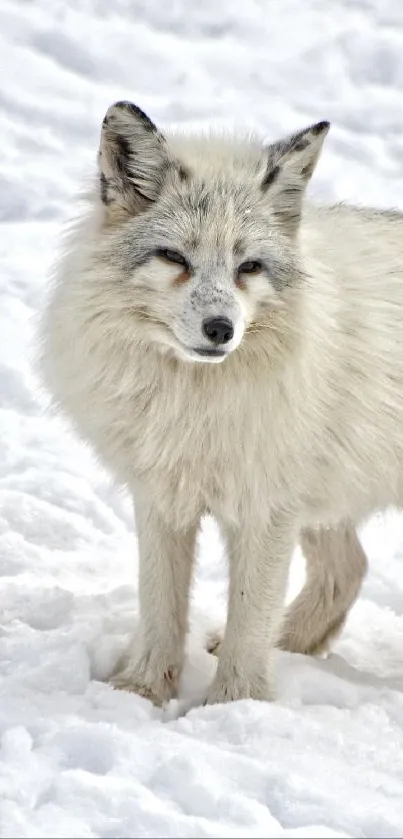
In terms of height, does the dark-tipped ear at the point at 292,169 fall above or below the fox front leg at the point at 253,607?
above

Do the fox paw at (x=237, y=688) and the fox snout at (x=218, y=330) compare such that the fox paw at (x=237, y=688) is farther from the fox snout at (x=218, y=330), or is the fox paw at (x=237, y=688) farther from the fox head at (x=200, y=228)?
the fox snout at (x=218, y=330)

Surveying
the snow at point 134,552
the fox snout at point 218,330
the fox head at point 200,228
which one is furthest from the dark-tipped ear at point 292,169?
the snow at point 134,552

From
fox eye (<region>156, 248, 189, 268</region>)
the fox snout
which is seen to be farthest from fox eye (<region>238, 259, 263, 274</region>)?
the fox snout

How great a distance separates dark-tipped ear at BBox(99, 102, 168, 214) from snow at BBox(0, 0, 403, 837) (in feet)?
2.74

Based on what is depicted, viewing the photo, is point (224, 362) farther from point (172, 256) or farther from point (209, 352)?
point (172, 256)

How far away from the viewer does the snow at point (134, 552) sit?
3.72 meters

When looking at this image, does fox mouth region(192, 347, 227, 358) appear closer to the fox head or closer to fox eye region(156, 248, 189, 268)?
the fox head

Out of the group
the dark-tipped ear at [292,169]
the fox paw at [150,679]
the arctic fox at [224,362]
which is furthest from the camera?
the fox paw at [150,679]

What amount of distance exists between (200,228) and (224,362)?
0.49m

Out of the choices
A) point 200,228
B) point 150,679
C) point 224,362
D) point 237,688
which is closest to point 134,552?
point 150,679

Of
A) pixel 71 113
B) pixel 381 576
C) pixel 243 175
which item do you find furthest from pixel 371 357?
pixel 71 113

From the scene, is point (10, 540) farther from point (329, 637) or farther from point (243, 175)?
point (243, 175)

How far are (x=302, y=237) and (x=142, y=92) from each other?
6361 mm

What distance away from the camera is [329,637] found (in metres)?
5.80
